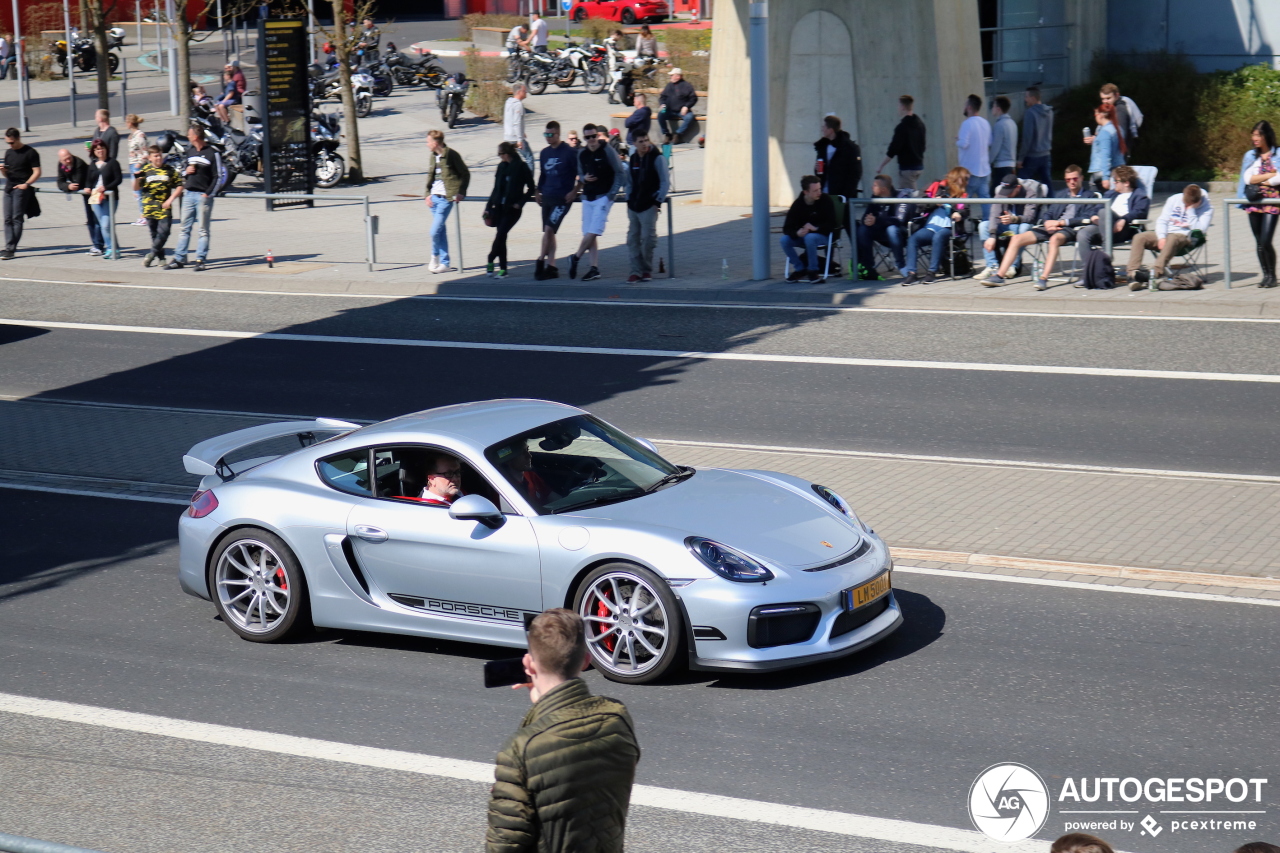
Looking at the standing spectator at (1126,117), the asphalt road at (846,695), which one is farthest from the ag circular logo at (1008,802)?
the standing spectator at (1126,117)

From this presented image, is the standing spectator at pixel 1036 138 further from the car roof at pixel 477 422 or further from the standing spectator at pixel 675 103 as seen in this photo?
the car roof at pixel 477 422

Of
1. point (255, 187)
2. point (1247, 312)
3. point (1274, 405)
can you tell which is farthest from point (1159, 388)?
point (255, 187)

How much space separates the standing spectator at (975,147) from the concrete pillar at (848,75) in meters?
3.09

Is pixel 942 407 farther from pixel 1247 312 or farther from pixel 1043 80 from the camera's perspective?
pixel 1043 80

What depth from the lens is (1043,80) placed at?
32312 mm

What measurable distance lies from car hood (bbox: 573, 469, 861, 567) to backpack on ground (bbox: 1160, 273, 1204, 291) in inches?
425

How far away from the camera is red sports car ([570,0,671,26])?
199ft

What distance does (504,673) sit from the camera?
4.02 m

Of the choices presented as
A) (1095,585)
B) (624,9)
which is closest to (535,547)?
(1095,585)

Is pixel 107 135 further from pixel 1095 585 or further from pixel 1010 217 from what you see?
pixel 1095 585

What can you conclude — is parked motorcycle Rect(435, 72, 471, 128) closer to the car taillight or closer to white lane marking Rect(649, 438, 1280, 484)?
white lane marking Rect(649, 438, 1280, 484)

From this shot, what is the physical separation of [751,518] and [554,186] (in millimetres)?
13161

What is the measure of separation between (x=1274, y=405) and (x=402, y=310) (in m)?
10.8

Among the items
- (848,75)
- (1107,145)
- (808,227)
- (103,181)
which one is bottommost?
(808,227)
